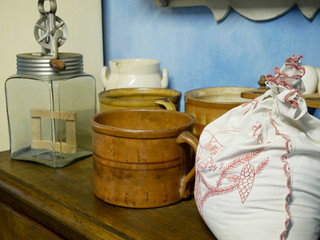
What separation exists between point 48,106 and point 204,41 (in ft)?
1.42

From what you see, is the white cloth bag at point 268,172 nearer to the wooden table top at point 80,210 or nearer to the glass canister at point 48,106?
the wooden table top at point 80,210

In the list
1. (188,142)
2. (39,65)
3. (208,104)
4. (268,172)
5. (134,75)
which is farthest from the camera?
(134,75)


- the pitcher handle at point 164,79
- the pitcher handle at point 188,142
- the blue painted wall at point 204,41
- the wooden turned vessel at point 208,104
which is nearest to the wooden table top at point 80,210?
the pitcher handle at point 188,142

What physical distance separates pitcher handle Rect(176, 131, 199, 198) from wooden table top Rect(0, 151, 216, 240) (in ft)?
0.07

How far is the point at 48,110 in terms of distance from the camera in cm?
89

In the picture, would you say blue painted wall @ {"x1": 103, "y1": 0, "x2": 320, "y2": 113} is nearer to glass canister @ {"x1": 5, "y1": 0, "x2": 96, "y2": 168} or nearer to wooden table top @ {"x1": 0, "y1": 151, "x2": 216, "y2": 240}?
glass canister @ {"x1": 5, "y1": 0, "x2": 96, "y2": 168}

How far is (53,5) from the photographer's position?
2.86ft

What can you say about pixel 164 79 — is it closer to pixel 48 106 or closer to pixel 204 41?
pixel 204 41

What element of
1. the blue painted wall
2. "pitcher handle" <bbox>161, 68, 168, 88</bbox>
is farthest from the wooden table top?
the blue painted wall

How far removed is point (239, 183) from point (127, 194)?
0.22m

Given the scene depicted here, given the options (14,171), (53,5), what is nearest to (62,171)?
(14,171)

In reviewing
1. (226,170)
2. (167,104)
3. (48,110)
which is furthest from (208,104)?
(48,110)

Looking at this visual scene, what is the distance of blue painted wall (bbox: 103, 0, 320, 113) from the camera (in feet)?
2.80

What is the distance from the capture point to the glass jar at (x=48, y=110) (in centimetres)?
86
